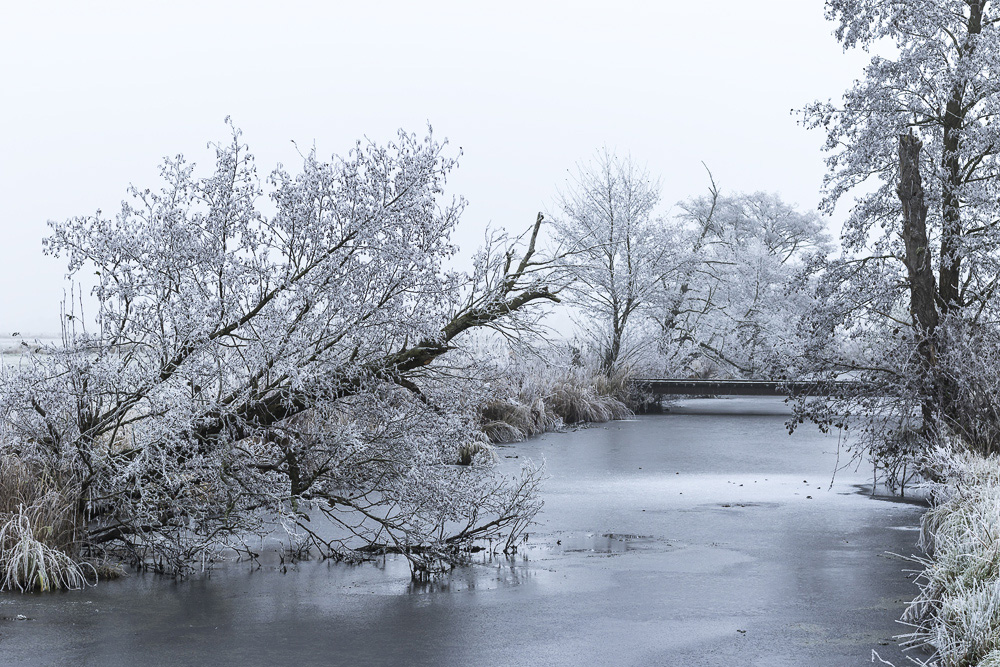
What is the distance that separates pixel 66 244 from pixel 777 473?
10692 millimetres

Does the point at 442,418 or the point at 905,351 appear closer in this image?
the point at 442,418

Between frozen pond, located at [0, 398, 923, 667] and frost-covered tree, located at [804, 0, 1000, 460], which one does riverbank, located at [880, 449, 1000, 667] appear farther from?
frost-covered tree, located at [804, 0, 1000, 460]

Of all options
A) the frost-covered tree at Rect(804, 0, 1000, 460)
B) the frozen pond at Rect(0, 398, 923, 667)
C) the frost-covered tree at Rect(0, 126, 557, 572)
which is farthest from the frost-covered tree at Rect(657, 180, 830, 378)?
the frost-covered tree at Rect(0, 126, 557, 572)

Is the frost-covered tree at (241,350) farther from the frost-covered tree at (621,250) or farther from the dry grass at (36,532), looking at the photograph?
the frost-covered tree at (621,250)

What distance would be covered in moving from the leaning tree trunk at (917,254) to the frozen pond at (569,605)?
233cm

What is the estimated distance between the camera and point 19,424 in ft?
26.7

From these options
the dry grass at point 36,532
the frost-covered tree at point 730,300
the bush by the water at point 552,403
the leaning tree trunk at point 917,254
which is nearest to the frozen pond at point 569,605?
the dry grass at point 36,532

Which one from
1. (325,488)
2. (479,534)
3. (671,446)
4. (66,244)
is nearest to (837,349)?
(671,446)

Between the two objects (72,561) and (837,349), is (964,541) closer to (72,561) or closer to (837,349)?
(72,561)

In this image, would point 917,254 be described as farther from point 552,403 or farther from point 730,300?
point 730,300

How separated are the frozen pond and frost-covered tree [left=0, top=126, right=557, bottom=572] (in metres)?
0.60

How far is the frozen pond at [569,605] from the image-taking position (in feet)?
19.9

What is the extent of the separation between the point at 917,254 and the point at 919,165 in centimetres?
226


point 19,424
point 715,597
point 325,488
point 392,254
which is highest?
point 392,254
